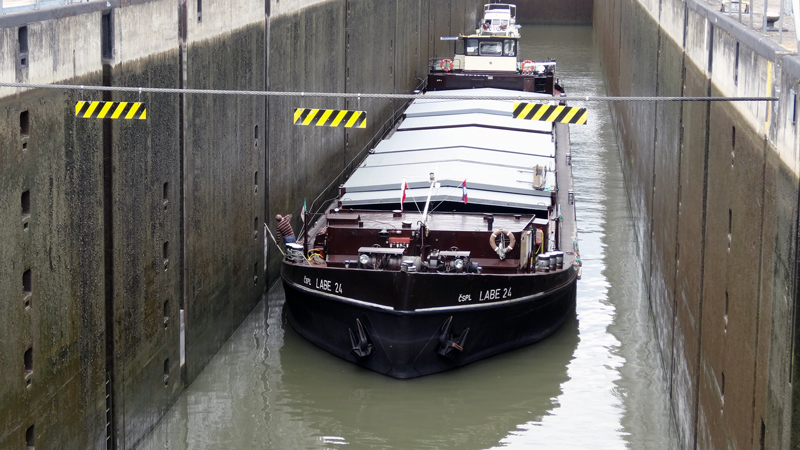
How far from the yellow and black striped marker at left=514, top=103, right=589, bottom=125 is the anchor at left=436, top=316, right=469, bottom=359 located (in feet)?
15.2

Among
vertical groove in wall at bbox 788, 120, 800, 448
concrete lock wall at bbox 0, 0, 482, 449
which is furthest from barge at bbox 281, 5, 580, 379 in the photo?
vertical groove in wall at bbox 788, 120, 800, 448

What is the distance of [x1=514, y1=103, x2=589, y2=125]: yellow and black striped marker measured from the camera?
31.3ft

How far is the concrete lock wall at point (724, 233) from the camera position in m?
7.61

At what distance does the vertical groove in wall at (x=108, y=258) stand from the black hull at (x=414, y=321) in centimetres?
364

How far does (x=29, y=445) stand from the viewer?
9.34 meters

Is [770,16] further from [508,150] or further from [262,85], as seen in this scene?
[508,150]

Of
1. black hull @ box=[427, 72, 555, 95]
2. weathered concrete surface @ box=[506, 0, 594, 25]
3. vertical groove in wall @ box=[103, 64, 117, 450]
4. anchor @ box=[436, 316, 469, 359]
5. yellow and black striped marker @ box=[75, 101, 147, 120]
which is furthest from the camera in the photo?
weathered concrete surface @ box=[506, 0, 594, 25]

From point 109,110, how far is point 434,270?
18.2 feet

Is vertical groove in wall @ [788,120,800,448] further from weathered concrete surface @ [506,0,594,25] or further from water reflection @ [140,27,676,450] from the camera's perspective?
weathered concrete surface @ [506,0,594,25]

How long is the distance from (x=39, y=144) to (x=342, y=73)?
14.4m

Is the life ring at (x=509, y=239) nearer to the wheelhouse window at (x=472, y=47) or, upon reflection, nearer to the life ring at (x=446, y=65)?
the life ring at (x=446, y=65)

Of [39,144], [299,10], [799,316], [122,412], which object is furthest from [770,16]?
[299,10]

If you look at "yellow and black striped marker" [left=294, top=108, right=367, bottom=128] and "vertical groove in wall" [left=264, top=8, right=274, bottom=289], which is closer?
"yellow and black striped marker" [left=294, top=108, right=367, bottom=128]

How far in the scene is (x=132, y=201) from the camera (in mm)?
11641
